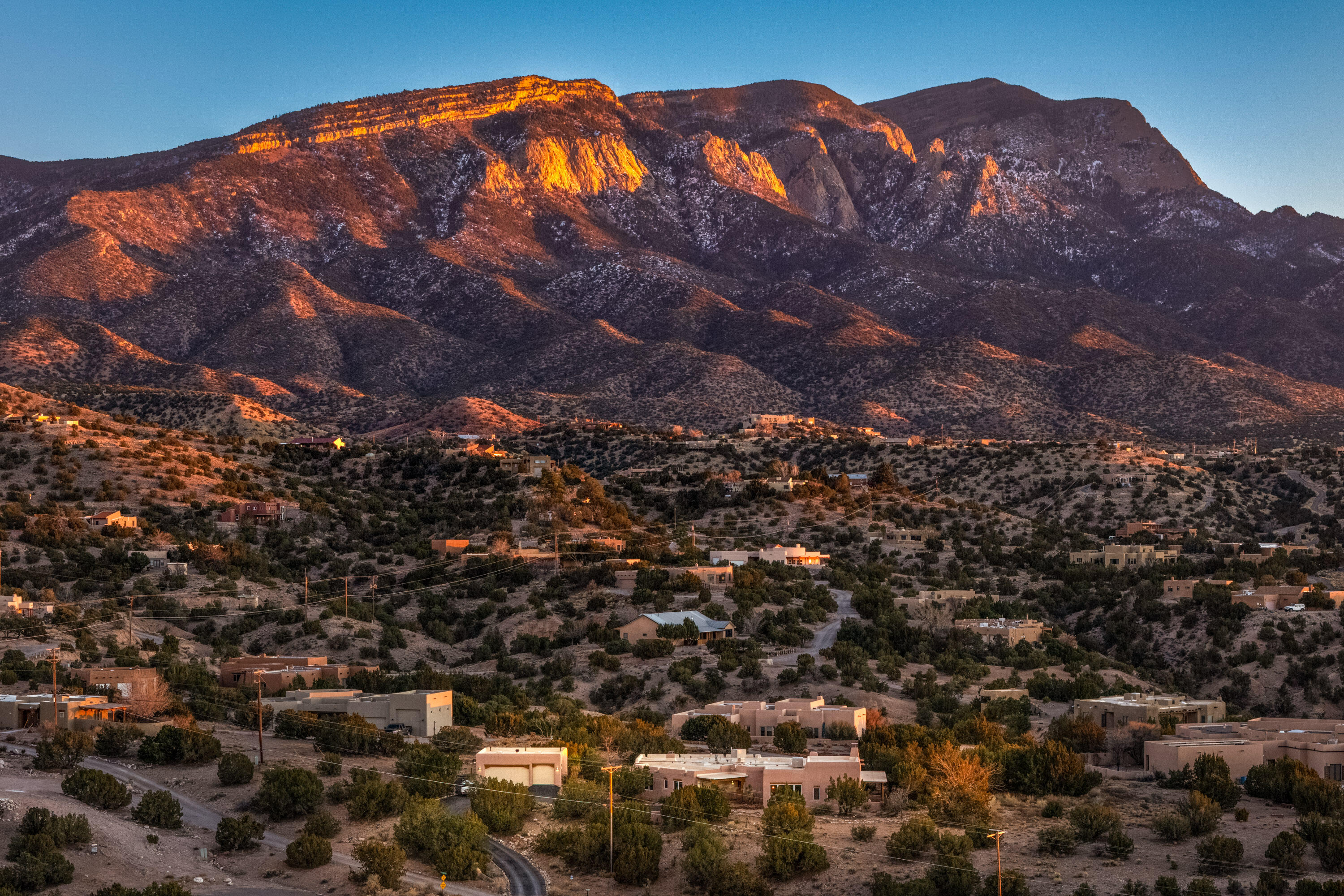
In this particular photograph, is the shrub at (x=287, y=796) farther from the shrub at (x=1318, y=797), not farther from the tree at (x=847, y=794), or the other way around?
the shrub at (x=1318, y=797)

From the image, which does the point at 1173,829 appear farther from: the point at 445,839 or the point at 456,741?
the point at 456,741

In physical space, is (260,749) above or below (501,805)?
above

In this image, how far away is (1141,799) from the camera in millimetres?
38781

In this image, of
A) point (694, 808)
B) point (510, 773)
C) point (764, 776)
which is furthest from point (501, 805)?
point (764, 776)

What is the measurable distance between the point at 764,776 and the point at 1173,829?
917cm

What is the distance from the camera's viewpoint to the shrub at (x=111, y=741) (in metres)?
41.1

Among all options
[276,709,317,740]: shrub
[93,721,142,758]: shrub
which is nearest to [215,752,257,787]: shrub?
[93,721,142,758]: shrub

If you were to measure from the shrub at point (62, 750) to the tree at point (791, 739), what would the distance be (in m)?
17.5

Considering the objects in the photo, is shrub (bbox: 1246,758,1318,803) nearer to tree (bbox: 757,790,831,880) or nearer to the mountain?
tree (bbox: 757,790,831,880)

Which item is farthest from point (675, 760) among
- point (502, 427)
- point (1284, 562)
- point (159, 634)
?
point (502, 427)

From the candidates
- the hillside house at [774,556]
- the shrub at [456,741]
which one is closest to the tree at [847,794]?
the shrub at [456,741]

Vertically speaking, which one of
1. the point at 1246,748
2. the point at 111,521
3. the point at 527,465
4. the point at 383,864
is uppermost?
the point at 527,465

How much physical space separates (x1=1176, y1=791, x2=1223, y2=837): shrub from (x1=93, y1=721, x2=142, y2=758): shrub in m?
25.3

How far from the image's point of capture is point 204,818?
36625mm
